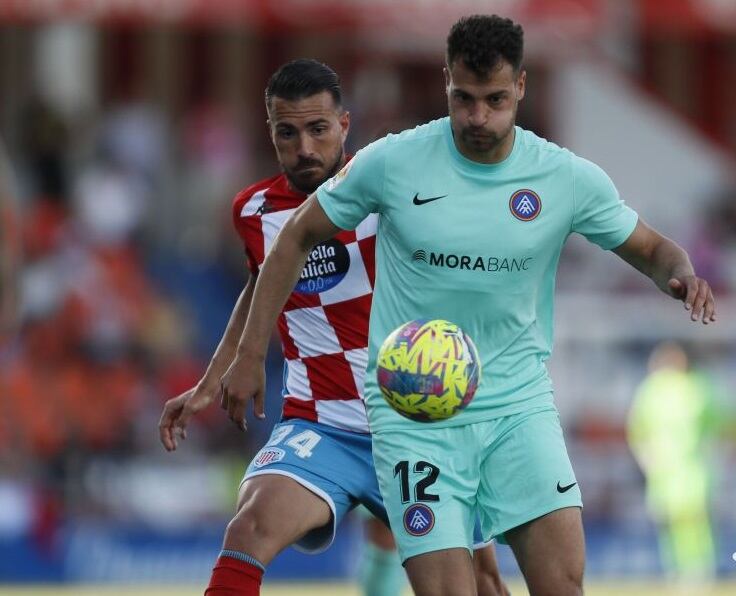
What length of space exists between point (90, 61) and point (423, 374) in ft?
48.0

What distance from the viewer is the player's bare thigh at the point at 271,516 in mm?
6387

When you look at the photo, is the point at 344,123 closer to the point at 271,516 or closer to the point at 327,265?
the point at 327,265

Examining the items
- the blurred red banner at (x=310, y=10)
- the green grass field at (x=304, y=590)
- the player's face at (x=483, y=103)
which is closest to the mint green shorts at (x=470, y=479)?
the player's face at (x=483, y=103)

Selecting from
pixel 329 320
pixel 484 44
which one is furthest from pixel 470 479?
pixel 484 44

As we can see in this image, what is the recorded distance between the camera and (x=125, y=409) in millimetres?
15516

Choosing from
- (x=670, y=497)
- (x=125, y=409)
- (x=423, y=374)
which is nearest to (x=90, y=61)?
(x=125, y=409)

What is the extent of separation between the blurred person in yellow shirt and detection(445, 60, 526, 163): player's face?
34.9 feet

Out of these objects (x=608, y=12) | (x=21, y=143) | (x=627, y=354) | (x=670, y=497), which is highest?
(x=608, y=12)


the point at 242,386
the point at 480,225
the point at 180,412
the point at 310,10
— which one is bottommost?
the point at 180,412

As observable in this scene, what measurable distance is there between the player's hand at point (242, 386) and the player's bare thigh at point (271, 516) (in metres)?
0.49

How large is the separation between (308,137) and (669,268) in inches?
64.4

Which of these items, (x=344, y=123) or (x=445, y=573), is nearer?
(x=445, y=573)

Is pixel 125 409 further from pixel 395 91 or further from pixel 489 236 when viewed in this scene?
pixel 489 236

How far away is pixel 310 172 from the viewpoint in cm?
688
